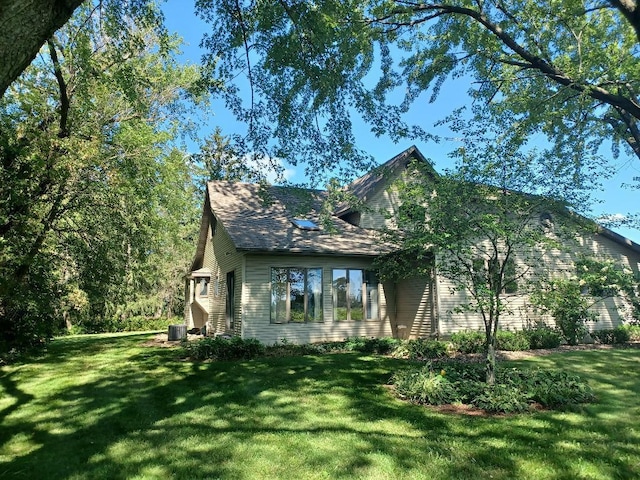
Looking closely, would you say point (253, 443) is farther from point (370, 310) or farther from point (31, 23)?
point (370, 310)

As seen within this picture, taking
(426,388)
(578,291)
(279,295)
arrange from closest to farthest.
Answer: (426,388) → (578,291) → (279,295)

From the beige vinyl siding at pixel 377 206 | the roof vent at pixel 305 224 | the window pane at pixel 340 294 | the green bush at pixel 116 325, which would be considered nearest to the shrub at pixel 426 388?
the window pane at pixel 340 294

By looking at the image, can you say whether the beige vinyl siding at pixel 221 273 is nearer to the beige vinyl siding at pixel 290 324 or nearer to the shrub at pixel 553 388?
the beige vinyl siding at pixel 290 324

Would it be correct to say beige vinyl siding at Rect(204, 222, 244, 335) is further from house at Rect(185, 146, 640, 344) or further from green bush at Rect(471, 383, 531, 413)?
green bush at Rect(471, 383, 531, 413)

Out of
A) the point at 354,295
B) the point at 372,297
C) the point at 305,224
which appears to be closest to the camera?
Result: the point at 354,295

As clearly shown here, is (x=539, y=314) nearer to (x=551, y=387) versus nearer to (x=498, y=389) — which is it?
(x=551, y=387)

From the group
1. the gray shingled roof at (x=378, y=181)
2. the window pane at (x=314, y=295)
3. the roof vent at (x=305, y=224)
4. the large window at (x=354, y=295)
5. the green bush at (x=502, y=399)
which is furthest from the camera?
the gray shingled roof at (x=378, y=181)

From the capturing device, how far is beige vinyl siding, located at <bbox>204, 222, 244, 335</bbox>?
1409 centimetres

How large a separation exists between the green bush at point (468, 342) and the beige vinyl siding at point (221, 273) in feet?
23.3

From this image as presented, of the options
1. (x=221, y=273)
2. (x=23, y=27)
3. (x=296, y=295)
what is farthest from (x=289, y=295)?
(x=23, y=27)

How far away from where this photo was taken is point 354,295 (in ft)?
48.4

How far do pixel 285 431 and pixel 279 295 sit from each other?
825cm

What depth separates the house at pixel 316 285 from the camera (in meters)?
13.4

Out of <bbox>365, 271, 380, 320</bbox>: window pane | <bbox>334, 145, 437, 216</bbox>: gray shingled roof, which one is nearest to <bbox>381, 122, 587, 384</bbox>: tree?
<bbox>365, 271, 380, 320</bbox>: window pane
